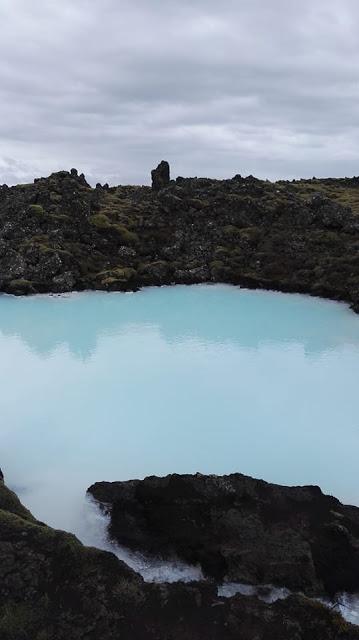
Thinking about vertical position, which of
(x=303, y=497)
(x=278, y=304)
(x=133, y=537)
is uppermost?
(x=278, y=304)

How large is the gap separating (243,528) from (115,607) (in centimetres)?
354

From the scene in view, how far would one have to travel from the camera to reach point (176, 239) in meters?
47.5

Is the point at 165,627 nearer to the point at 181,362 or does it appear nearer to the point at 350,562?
the point at 350,562

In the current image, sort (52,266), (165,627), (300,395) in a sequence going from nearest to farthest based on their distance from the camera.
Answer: (165,627), (300,395), (52,266)

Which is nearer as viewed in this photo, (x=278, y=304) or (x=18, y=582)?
(x=18, y=582)

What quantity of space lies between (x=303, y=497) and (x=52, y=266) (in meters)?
31.7

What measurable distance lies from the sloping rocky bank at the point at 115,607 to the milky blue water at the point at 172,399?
2760mm

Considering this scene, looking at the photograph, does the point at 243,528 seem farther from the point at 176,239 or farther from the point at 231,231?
the point at 231,231

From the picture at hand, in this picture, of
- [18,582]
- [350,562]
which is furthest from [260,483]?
[18,582]

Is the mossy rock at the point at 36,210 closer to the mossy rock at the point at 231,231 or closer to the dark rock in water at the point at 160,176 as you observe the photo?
the mossy rock at the point at 231,231

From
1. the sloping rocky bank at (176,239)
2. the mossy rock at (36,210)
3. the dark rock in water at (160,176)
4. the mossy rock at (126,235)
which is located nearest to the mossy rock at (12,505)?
the sloping rocky bank at (176,239)

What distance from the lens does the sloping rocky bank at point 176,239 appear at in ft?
130

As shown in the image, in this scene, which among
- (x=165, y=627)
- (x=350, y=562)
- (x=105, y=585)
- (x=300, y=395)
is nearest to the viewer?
(x=165, y=627)

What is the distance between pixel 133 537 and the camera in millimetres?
11125
